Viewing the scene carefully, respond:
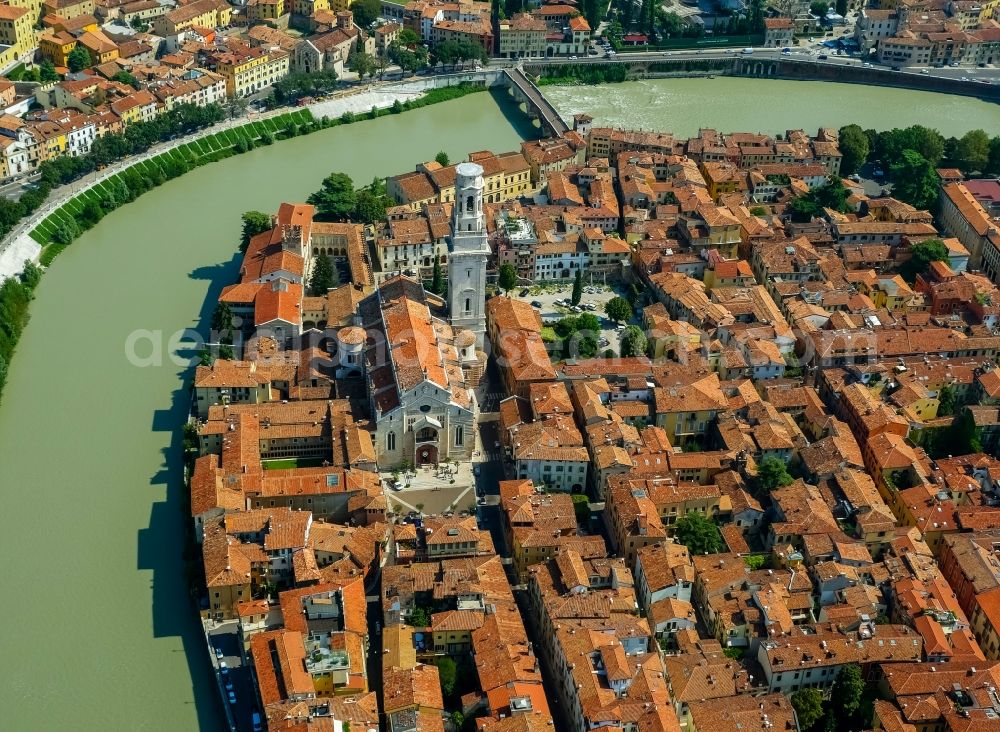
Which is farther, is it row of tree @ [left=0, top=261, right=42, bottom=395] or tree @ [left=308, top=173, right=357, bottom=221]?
tree @ [left=308, top=173, right=357, bottom=221]

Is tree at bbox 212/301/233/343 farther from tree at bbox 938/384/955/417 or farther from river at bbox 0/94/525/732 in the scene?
tree at bbox 938/384/955/417

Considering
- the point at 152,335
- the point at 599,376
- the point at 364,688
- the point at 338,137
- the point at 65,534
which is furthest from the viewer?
the point at 338,137

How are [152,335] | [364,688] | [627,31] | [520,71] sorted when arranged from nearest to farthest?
1. [364,688]
2. [152,335]
3. [520,71]
4. [627,31]

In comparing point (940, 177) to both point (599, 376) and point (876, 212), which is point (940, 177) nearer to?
Result: point (876, 212)

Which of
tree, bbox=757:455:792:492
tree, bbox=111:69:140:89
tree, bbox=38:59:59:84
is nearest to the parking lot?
tree, bbox=757:455:792:492

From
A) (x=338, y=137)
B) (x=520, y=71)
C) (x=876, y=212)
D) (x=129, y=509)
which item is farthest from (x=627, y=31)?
(x=129, y=509)

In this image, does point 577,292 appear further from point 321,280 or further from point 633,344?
point 321,280
